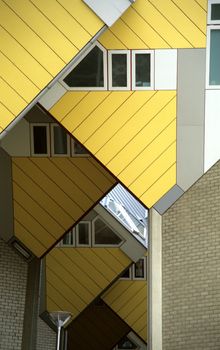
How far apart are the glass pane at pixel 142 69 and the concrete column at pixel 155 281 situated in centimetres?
218

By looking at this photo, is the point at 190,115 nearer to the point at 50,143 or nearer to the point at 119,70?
the point at 119,70

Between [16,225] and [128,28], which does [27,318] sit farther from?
[128,28]

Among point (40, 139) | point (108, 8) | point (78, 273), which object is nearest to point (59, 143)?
point (40, 139)

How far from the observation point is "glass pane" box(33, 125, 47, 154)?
1571 cm

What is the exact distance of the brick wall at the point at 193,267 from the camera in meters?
12.8

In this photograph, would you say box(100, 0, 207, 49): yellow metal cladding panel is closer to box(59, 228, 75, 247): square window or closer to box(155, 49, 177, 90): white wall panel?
box(155, 49, 177, 90): white wall panel

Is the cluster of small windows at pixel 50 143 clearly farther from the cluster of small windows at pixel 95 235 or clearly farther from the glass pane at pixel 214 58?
the glass pane at pixel 214 58

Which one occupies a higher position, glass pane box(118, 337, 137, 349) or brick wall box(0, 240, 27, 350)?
brick wall box(0, 240, 27, 350)

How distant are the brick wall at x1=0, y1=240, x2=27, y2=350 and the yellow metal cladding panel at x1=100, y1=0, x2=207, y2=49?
5.37m

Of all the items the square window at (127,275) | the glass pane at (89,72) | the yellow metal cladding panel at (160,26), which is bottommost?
the square window at (127,275)

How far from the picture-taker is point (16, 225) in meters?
15.8

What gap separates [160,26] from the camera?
12625mm

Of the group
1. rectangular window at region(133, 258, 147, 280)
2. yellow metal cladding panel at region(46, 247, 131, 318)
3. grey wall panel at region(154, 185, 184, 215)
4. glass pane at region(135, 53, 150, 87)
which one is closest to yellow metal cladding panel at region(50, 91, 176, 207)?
grey wall panel at region(154, 185, 184, 215)

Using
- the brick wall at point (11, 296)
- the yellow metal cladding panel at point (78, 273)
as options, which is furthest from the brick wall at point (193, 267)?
the yellow metal cladding panel at point (78, 273)
